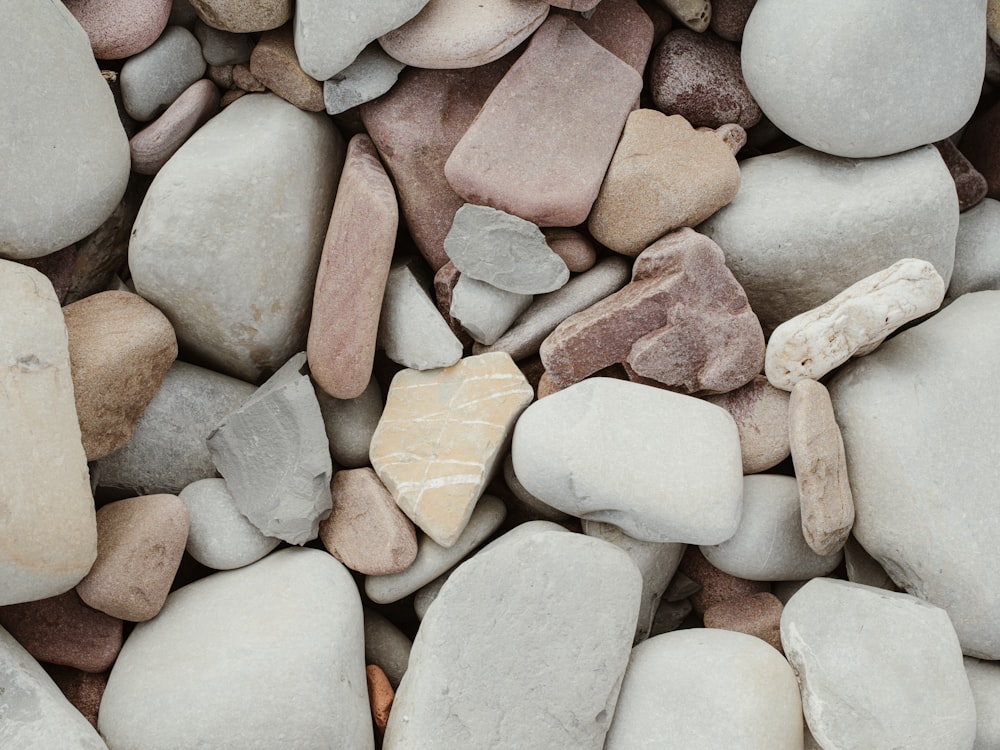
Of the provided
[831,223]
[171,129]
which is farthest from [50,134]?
[831,223]

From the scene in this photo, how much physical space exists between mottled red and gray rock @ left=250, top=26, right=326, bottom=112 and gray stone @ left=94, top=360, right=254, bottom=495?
0.46 m

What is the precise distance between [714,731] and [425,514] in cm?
50

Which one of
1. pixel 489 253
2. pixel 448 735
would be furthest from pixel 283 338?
pixel 448 735

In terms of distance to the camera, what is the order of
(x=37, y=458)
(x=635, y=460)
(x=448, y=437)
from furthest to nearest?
1. (x=448, y=437)
2. (x=635, y=460)
3. (x=37, y=458)

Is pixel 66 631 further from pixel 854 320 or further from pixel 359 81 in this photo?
pixel 854 320

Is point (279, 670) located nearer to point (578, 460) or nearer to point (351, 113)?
point (578, 460)

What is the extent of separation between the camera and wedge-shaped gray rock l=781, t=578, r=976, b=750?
1195 millimetres

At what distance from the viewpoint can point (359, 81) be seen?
1.36m

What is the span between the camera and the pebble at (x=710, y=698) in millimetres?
1219

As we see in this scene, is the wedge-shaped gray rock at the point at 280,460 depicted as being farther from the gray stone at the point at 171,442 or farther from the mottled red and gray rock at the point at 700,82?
the mottled red and gray rock at the point at 700,82

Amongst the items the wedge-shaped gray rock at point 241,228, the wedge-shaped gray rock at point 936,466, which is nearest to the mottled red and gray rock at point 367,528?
the wedge-shaped gray rock at point 241,228

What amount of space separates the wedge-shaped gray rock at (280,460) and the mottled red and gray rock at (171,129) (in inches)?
16.0

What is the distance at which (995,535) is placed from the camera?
1.27 meters

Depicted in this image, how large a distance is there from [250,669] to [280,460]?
0.30 m
